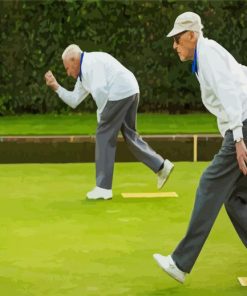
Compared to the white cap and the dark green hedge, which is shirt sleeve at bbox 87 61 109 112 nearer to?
the white cap

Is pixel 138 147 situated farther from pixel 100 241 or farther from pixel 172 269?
pixel 172 269

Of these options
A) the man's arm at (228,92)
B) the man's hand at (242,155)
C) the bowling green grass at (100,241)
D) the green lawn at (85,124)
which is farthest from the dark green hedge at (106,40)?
the man's hand at (242,155)

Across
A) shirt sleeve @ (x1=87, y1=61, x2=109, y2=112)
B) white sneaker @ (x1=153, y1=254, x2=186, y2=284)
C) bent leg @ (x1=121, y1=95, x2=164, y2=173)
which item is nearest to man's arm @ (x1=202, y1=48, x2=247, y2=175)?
white sneaker @ (x1=153, y1=254, x2=186, y2=284)

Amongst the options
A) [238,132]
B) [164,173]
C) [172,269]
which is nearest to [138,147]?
[164,173]

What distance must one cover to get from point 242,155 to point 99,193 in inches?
140

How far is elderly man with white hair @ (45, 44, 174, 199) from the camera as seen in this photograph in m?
9.29

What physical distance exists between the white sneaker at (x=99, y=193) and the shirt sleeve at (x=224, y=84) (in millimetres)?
3523

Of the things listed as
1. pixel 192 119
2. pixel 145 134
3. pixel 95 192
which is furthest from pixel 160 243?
pixel 192 119

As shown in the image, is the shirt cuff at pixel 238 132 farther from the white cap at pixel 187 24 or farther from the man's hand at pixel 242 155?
the white cap at pixel 187 24

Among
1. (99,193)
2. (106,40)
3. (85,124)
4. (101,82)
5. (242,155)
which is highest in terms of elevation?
(242,155)

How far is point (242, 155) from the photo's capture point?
5.95m

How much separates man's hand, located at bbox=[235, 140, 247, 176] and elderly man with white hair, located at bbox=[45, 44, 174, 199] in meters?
3.41

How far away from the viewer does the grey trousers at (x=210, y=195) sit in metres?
6.08

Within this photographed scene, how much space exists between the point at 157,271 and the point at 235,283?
524 mm
